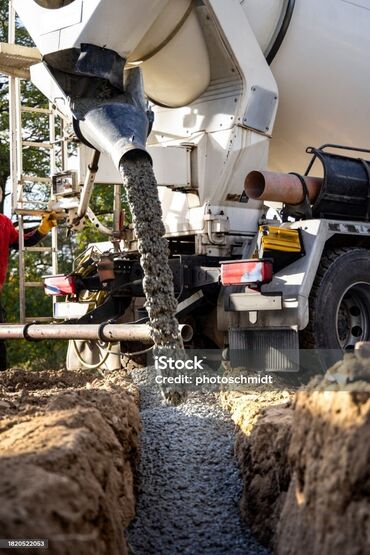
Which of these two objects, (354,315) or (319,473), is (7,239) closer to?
(354,315)

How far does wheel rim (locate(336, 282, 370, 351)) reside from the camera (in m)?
5.93

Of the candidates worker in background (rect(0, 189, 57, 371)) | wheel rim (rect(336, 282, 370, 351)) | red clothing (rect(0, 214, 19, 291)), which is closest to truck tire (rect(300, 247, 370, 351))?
wheel rim (rect(336, 282, 370, 351))

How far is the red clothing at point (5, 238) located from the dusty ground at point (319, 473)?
441 cm

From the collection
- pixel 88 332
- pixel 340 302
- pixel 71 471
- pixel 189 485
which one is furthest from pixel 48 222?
Result: pixel 71 471

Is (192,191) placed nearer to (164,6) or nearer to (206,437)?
(164,6)

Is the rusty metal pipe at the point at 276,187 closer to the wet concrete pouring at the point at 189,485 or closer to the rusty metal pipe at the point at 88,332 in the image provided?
the rusty metal pipe at the point at 88,332

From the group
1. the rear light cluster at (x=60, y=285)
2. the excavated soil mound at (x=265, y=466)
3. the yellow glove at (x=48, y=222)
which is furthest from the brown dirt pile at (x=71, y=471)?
the yellow glove at (x=48, y=222)

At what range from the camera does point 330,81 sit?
648 centimetres

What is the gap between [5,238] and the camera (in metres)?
7.38

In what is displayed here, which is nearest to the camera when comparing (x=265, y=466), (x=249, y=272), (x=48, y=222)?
(x=265, y=466)

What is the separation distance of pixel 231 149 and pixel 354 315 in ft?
4.82

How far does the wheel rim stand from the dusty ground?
2.59m

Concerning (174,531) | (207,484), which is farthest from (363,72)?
(174,531)

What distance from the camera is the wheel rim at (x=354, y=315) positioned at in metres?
5.93
